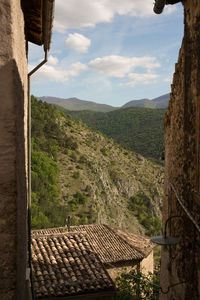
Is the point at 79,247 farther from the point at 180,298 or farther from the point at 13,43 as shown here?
the point at 13,43

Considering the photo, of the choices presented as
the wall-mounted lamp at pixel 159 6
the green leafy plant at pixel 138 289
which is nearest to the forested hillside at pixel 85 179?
the green leafy plant at pixel 138 289

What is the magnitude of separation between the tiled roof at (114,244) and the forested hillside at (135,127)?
3156cm

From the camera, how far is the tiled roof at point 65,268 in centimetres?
749

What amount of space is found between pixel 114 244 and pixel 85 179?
53.2ft

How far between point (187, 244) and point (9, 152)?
10.2 ft

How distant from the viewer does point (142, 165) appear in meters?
47.7

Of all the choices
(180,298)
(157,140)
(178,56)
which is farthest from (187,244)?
(157,140)

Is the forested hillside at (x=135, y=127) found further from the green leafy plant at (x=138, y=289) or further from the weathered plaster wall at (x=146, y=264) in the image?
the green leafy plant at (x=138, y=289)

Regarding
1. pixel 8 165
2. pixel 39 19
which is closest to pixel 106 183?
pixel 39 19

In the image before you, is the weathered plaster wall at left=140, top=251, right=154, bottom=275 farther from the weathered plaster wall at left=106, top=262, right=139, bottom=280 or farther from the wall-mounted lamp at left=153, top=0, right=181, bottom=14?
the wall-mounted lamp at left=153, top=0, right=181, bottom=14

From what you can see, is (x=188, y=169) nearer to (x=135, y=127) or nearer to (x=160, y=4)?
(x=160, y=4)

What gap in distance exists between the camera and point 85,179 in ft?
118

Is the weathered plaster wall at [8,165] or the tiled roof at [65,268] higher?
the weathered plaster wall at [8,165]

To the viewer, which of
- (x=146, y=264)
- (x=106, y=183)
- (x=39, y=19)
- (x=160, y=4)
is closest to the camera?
(x=39, y=19)
